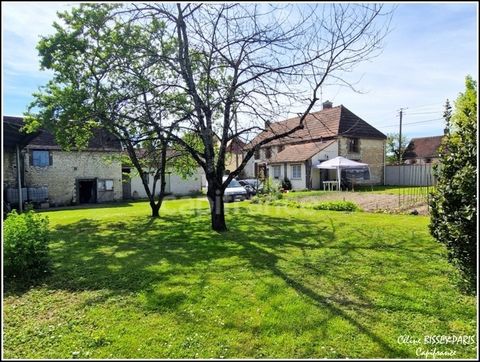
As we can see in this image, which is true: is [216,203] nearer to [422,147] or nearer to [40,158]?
[40,158]

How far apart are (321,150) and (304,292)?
76.9ft

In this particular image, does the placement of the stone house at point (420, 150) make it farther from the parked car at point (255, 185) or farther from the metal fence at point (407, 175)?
the parked car at point (255, 185)

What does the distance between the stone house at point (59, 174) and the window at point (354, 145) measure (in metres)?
18.8

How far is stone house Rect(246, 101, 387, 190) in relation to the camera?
27.3m

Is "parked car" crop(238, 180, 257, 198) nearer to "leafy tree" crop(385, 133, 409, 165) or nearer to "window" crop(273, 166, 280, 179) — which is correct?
"window" crop(273, 166, 280, 179)

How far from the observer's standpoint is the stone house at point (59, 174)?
21484mm

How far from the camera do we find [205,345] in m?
3.62

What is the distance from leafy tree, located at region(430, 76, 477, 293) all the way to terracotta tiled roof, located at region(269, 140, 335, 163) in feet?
73.2

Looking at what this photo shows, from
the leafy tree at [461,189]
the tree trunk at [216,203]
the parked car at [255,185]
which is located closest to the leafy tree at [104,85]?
the tree trunk at [216,203]

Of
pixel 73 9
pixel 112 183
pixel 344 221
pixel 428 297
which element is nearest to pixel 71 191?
pixel 112 183

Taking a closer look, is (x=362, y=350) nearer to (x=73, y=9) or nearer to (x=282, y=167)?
(x=73, y=9)

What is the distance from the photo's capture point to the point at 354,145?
2956 centimetres

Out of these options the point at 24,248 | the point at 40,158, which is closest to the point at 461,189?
the point at 24,248

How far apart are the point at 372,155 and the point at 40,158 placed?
2707 cm
